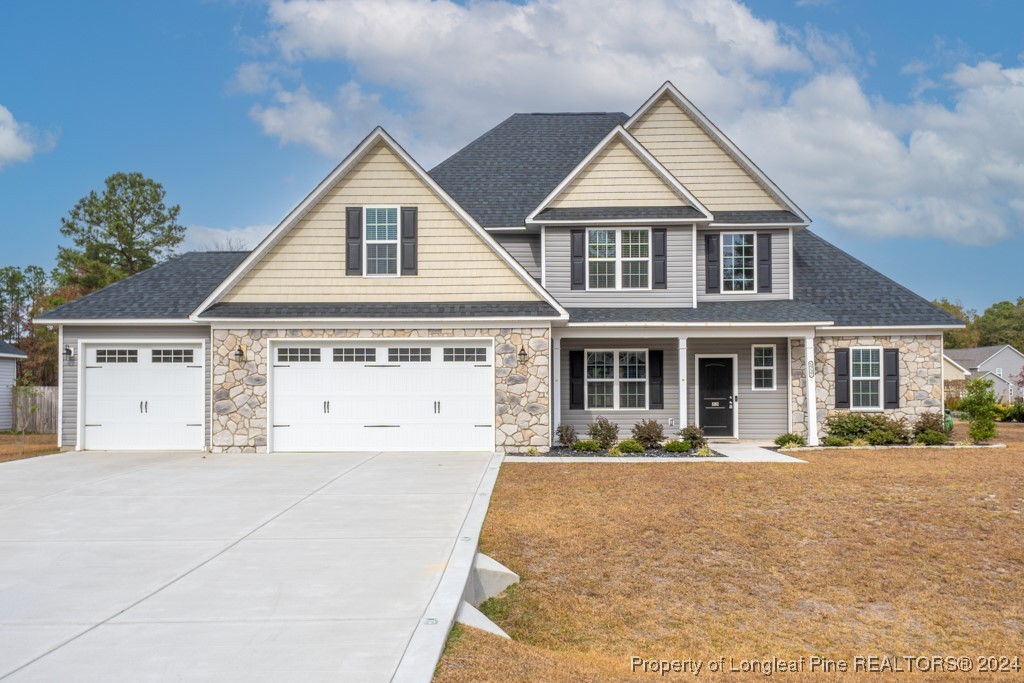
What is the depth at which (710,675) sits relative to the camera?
5.19 metres

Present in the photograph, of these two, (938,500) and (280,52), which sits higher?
(280,52)

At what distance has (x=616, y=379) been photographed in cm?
1817

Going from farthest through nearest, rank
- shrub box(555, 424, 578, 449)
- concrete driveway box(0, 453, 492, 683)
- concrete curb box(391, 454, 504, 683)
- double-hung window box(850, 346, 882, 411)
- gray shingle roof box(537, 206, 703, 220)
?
1. double-hung window box(850, 346, 882, 411)
2. gray shingle roof box(537, 206, 703, 220)
3. shrub box(555, 424, 578, 449)
4. concrete driveway box(0, 453, 492, 683)
5. concrete curb box(391, 454, 504, 683)

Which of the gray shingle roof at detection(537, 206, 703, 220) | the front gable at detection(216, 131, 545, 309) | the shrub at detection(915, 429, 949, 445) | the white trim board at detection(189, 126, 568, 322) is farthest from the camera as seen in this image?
the gray shingle roof at detection(537, 206, 703, 220)

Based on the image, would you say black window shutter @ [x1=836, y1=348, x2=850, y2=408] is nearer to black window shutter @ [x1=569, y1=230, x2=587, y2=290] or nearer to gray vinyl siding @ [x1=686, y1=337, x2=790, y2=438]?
gray vinyl siding @ [x1=686, y1=337, x2=790, y2=438]

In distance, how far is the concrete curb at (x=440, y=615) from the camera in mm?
4293

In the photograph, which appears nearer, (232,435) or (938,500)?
(938,500)

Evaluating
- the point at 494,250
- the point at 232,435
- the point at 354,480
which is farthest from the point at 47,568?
the point at 494,250

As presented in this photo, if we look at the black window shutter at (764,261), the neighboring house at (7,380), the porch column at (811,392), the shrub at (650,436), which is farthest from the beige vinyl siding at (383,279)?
the neighboring house at (7,380)

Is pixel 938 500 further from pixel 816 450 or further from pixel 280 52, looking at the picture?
pixel 280 52

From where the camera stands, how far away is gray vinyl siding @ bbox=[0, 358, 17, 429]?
2733cm

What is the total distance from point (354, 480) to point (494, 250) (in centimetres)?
628

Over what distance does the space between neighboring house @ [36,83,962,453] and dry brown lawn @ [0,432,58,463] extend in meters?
1.02

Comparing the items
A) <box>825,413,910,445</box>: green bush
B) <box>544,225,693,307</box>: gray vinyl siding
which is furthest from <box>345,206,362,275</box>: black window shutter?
<box>825,413,910,445</box>: green bush
